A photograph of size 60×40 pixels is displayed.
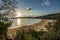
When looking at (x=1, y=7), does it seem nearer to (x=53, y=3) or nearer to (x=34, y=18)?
(x=34, y=18)

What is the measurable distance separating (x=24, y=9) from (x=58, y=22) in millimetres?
544

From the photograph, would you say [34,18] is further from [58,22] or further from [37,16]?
A: [58,22]

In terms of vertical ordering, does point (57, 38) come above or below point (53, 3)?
below

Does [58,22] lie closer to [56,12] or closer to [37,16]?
[56,12]

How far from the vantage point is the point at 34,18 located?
7.41 feet

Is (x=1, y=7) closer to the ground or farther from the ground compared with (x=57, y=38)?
farther from the ground

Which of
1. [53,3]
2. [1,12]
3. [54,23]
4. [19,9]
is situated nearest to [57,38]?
[54,23]

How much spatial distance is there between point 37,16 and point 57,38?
17.1 inches

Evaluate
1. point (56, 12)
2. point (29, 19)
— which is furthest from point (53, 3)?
point (29, 19)

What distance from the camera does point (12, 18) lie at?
232cm

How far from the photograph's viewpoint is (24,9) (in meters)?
2.30

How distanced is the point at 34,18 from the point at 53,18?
280mm

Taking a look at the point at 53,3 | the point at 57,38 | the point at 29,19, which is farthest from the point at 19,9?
the point at 57,38

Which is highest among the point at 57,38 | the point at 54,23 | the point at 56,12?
the point at 56,12
